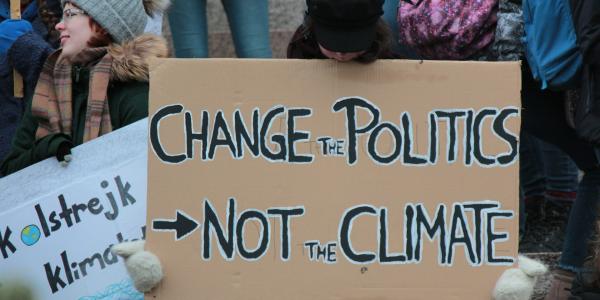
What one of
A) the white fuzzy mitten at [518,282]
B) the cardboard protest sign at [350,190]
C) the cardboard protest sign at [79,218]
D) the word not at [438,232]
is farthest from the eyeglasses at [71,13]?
the white fuzzy mitten at [518,282]

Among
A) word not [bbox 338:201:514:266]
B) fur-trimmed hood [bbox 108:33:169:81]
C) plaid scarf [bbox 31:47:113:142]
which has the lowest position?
word not [bbox 338:201:514:266]

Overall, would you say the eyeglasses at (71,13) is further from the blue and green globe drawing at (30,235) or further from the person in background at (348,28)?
the person in background at (348,28)

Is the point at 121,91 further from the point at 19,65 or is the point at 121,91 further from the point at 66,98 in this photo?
the point at 19,65

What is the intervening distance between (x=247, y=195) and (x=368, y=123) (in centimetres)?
40

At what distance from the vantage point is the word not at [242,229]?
2.97m

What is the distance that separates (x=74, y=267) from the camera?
3.37m

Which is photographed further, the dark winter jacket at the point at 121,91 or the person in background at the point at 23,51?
the person in background at the point at 23,51

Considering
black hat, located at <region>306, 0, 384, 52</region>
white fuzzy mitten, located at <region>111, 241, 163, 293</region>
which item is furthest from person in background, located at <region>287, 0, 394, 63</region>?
white fuzzy mitten, located at <region>111, 241, 163, 293</region>

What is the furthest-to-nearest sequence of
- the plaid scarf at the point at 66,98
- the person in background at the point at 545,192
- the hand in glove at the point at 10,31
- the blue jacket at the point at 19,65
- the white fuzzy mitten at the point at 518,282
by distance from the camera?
the person in background at the point at 545,192 → the hand in glove at the point at 10,31 → the blue jacket at the point at 19,65 → the plaid scarf at the point at 66,98 → the white fuzzy mitten at the point at 518,282

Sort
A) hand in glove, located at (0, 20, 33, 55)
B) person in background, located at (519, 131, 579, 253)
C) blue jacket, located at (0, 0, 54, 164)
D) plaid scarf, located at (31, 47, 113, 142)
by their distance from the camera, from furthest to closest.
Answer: person in background, located at (519, 131, 579, 253) < hand in glove, located at (0, 20, 33, 55) < blue jacket, located at (0, 0, 54, 164) < plaid scarf, located at (31, 47, 113, 142)

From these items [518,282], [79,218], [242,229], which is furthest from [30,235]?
[518,282]

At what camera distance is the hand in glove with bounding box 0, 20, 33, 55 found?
477 centimetres

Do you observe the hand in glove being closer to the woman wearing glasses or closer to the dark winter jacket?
the woman wearing glasses

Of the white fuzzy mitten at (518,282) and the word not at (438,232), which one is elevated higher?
the word not at (438,232)
